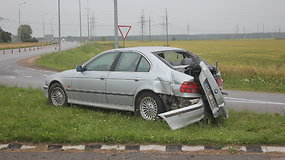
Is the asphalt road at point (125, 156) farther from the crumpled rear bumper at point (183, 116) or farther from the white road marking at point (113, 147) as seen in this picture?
the crumpled rear bumper at point (183, 116)

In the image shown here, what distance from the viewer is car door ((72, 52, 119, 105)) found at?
8.52 m

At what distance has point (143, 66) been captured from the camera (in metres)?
7.96

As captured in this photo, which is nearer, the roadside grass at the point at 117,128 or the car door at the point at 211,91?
the roadside grass at the point at 117,128

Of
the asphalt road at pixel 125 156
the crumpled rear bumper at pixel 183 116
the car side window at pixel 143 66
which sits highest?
the car side window at pixel 143 66

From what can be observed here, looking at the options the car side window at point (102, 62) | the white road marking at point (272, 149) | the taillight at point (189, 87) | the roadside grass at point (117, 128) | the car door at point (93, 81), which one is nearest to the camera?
the white road marking at point (272, 149)

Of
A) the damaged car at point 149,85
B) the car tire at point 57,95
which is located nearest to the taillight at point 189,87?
the damaged car at point 149,85

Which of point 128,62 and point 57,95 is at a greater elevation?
point 128,62

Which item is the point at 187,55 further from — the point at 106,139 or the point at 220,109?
the point at 106,139

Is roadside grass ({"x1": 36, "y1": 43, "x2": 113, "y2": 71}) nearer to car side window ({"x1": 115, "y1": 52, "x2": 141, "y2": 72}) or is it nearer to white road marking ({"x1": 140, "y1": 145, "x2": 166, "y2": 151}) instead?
car side window ({"x1": 115, "y1": 52, "x2": 141, "y2": 72})

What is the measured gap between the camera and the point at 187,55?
8.88 metres

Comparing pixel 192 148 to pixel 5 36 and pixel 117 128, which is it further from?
pixel 5 36

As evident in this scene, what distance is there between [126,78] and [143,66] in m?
0.44

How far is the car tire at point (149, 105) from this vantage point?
7480mm

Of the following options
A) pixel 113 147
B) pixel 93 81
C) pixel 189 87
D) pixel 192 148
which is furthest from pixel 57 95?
pixel 192 148
